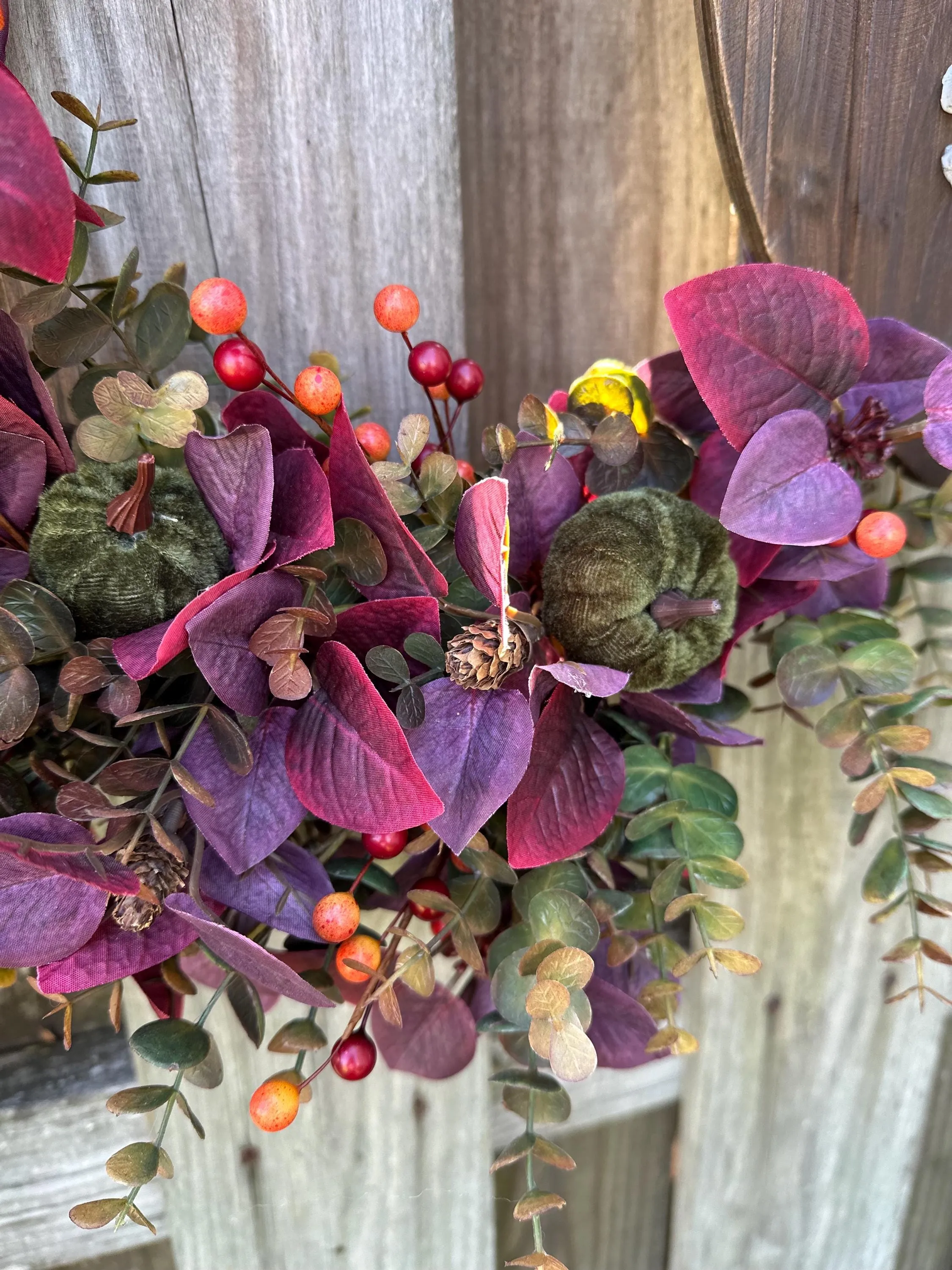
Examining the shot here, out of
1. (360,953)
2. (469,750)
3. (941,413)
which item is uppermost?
(941,413)

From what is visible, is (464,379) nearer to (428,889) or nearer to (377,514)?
(377,514)

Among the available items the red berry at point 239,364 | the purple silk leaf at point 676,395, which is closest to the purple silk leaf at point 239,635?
the red berry at point 239,364

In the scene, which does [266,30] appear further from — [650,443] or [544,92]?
[650,443]

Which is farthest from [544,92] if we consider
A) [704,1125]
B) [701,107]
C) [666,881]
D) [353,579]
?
[704,1125]

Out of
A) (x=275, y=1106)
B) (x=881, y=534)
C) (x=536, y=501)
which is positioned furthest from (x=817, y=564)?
(x=275, y=1106)

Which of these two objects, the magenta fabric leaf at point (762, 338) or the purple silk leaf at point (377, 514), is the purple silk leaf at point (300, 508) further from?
the magenta fabric leaf at point (762, 338)

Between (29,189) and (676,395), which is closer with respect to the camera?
(29,189)
